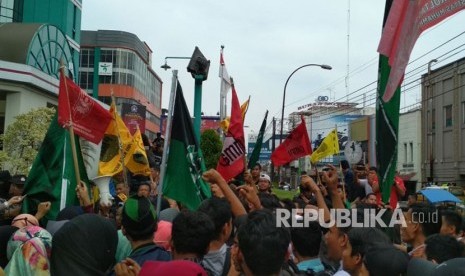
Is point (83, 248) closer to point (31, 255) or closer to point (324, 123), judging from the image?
point (31, 255)

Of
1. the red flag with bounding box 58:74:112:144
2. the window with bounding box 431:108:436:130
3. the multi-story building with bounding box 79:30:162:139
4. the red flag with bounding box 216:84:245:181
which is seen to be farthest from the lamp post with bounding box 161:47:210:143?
the multi-story building with bounding box 79:30:162:139

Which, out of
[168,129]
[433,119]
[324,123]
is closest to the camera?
[168,129]

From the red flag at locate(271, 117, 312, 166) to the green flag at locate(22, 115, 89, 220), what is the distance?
545 centimetres

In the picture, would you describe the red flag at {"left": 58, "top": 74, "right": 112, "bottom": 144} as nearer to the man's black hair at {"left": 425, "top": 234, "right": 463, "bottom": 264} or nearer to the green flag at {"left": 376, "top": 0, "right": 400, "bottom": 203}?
the green flag at {"left": 376, "top": 0, "right": 400, "bottom": 203}

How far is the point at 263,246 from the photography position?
2996mm

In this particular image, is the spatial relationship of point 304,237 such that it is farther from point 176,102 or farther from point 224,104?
point 224,104

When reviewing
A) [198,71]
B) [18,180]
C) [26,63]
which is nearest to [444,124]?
[26,63]

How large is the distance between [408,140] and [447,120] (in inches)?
325

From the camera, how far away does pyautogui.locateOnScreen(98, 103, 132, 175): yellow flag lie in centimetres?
885

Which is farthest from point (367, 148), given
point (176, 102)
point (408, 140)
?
point (176, 102)

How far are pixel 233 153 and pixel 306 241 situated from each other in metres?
4.43

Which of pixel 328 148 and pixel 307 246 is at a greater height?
pixel 328 148

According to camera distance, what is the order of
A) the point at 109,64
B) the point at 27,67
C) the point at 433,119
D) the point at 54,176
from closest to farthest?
1. the point at 54,176
2. the point at 27,67
3. the point at 433,119
4. the point at 109,64

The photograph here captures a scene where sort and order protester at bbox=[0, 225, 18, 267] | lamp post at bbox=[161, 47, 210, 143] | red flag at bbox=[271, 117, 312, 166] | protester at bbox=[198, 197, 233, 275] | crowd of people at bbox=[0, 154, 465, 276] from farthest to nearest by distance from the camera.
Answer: red flag at bbox=[271, 117, 312, 166]
lamp post at bbox=[161, 47, 210, 143]
protester at bbox=[0, 225, 18, 267]
protester at bbox=[198, 197, 233, 275]
crowd of people at bbox=[0, 154, 465, 276]
